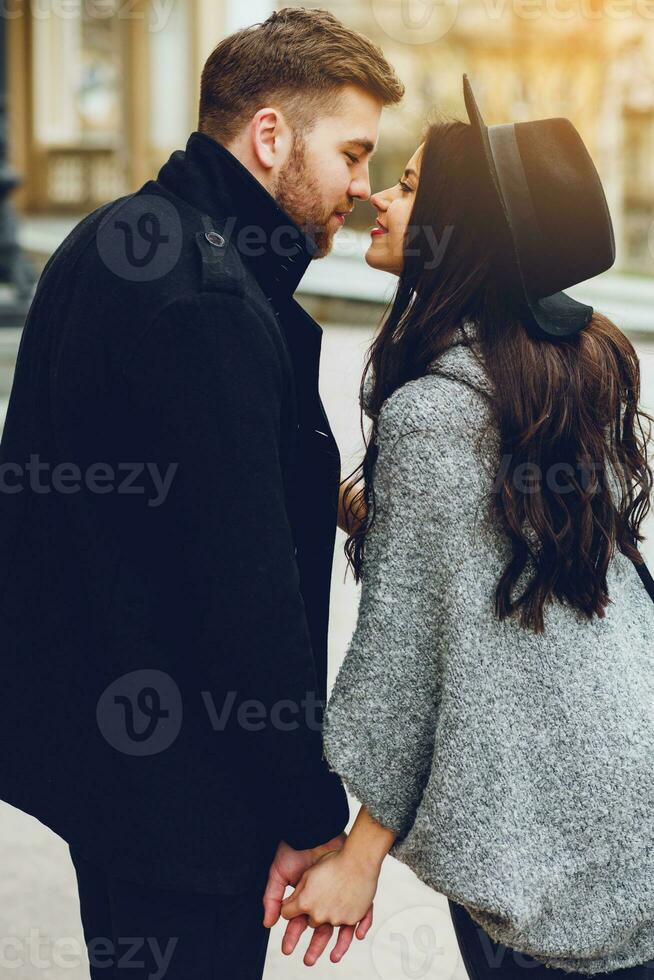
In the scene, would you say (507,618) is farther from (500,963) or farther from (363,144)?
(363,144)

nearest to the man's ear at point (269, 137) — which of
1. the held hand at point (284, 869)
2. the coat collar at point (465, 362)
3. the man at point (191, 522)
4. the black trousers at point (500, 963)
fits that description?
the man at point (191, 522)

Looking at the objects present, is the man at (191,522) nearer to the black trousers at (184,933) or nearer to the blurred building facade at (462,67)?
the black trousers at (184,933)

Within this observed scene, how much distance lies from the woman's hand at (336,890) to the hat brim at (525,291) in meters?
0.76

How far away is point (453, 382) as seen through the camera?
64.8 inches

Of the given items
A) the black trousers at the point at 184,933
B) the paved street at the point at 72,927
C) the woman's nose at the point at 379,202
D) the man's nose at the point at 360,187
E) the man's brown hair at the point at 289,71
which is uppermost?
the man's brown hair at the point at 289,71

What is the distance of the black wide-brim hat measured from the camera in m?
1.66

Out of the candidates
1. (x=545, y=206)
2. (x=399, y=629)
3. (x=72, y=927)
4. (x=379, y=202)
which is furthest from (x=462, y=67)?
(x=399, y=629)

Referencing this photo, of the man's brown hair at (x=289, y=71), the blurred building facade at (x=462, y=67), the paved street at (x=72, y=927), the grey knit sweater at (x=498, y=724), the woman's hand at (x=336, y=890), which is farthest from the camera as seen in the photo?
the blurred building facade at (x=462, y=67)

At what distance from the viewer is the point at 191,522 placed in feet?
5.43

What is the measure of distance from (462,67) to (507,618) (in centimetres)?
2560

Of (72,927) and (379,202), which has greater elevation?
(379,202)

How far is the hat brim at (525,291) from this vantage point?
1656mm

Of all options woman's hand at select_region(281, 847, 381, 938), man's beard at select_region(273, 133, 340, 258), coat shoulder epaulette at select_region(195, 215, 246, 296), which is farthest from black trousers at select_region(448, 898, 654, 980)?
man's beard at select_region(273, 133, 340, 258)

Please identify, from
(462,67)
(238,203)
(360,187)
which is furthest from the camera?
(462,67)
